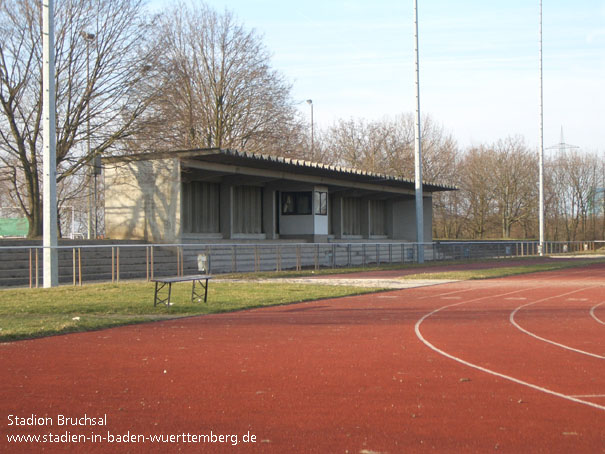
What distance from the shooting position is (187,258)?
1158 inches

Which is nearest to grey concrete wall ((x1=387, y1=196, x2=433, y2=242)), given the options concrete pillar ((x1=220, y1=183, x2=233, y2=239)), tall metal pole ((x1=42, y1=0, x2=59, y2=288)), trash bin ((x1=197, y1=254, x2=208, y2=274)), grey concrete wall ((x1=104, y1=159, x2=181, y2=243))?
A: concrete pillar ((x1=220, y1=183, x2=233, y2=239))

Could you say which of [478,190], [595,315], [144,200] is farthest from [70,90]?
[478,190]

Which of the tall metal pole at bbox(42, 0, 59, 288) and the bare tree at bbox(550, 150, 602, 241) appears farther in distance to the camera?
the bare tree at bbox(550, 150, 602, 241)

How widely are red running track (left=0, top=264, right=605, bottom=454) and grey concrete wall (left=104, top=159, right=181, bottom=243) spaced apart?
19.7 m

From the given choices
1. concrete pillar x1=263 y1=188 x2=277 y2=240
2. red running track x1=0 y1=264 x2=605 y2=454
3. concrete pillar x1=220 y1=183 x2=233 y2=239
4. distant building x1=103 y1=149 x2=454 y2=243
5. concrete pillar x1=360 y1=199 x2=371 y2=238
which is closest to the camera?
red running track x1=0 y1=264 x2=605 y2=454

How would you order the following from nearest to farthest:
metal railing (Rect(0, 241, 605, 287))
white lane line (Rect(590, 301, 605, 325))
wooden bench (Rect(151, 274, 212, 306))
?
white lane line (Rect(590, 301, 605, 325))
wooden bench (Rect(151, 274, 212, 306))
metal railing (Rect(0, 241, 605, 287))

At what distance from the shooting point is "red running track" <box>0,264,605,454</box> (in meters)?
A: 5.82

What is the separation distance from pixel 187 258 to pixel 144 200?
6.33m

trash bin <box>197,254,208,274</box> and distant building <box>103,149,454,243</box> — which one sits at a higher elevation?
distant building <box>103,149,454,243</box>

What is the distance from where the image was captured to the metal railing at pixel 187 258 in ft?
77.6

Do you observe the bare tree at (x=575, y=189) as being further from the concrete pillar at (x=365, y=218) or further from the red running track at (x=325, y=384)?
the red running track at (x=325, y=384)

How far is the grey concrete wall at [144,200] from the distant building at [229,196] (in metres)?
0.05

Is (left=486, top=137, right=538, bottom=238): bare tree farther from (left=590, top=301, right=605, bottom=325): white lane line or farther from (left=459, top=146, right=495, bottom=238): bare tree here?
(left=590, top=301, right=605, bottom=325): white lane line

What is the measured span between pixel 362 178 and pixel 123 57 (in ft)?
62.5
